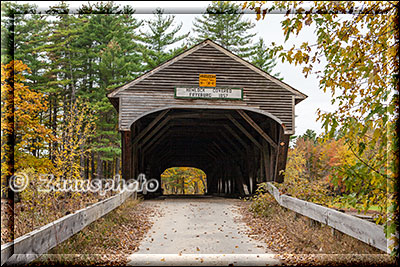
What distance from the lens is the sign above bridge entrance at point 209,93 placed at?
1236cm

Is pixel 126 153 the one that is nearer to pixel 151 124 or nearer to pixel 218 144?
pixel 151 124

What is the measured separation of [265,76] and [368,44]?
8757 millimetres

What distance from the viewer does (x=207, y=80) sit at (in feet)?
41.1

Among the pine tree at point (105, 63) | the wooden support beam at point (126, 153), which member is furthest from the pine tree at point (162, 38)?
the wooden support beam at point (126, 153)

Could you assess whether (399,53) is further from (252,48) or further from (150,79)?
(252,48)

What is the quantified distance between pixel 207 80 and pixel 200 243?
6900mm

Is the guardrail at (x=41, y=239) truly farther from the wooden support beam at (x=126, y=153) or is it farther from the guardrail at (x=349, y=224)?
the wooden support beam at (x=126, y=153)

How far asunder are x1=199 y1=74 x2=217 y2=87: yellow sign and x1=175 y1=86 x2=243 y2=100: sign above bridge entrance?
13 cm

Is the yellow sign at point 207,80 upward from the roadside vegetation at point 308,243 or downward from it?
upward

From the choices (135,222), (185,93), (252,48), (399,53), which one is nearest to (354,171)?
(399,53)

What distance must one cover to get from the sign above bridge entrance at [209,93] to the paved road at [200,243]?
13.0 feet

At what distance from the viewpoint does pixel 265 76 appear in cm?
1282

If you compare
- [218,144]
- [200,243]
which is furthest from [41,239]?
[218,144]

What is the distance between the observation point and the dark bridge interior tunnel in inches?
524
